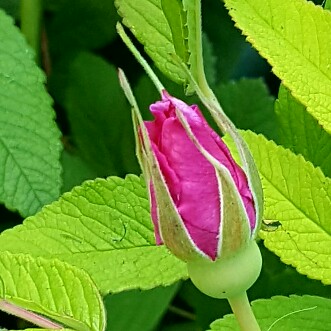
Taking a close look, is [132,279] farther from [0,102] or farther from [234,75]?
[234,75]

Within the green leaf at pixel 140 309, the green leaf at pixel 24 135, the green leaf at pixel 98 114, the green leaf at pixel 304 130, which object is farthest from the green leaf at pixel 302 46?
the green leaf at pixel 98 114

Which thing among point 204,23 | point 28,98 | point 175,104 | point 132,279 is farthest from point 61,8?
point 175,104

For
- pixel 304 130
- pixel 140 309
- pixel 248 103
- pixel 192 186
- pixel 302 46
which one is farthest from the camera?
pixel 248 103

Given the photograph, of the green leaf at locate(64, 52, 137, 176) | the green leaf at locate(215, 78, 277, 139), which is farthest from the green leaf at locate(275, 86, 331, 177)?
the green leaf at locate(64, 52, 137, 176)

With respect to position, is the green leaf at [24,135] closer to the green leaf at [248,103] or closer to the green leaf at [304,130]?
the green leaf at [304,130]

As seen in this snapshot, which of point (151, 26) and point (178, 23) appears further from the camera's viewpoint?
point (151, 26)

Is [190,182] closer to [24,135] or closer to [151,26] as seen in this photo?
[151,26]

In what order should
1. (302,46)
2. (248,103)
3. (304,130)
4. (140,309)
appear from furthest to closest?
(248,103)
(140,309)
(304,130)
(302,46)

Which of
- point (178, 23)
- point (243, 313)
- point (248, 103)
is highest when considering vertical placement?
point (248, 103)

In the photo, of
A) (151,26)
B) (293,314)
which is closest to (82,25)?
(151,26)
